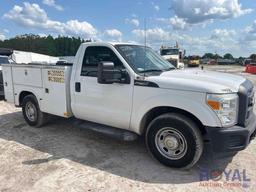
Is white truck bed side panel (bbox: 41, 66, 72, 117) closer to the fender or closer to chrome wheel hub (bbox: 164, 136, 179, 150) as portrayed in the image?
the fender

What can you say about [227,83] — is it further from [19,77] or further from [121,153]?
[19,77]

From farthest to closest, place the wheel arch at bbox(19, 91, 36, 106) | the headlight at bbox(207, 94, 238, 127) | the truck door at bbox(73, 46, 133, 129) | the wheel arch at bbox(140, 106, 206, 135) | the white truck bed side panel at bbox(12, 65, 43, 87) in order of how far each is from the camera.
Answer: the wheel arch at bbox(19, 91, 36, 106), the white truck bed side panel at bbox(12, 65, 43, 87), the truck door at bbox(73, 46, 133, 129), the wheel arch at bbox(140, 106, 206, 135), the headlight at bbox(207, 94, 238, 127)

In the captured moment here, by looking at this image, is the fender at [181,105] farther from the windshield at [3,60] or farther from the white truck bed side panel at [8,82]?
the windshield at [3,60]

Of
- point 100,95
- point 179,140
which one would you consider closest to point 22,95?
point 100,95

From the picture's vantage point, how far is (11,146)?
5031 mm

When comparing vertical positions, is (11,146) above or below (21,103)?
below

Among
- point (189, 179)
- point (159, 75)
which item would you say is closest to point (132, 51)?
point (159, 75)

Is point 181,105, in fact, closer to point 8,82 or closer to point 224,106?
point 224,106

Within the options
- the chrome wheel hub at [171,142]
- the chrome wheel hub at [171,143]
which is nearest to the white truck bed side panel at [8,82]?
the chrome wheel hub at [171,143]

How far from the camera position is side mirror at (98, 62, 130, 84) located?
3951 mm

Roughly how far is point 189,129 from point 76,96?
239 centimetres

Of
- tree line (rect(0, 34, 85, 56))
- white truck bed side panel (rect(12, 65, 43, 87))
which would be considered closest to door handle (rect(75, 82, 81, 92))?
white truck bed side panel (rect(12, 65, 43, 87))

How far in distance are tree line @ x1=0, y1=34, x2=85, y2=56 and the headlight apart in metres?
69.6

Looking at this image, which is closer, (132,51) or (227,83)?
(227,83)
